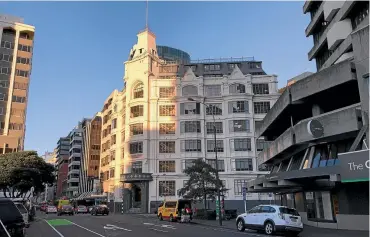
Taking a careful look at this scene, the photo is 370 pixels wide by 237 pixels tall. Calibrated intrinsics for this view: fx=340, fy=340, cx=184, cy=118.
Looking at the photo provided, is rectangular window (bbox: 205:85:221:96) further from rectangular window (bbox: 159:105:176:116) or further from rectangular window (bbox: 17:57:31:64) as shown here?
rectangular window (bbox: 17:57:31:64)

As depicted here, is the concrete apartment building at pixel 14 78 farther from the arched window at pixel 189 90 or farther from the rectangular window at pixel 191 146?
the arched window at pixel 189 90

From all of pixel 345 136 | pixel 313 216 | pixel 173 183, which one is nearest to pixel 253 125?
pixel 173 183

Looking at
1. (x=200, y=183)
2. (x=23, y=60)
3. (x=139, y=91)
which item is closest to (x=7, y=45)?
(x=23, y=60)

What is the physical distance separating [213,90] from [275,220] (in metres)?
43.0

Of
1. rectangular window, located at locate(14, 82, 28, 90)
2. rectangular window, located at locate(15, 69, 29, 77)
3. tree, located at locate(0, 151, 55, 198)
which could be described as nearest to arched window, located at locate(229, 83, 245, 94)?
tree, located at locate(0, 151, 55, 198)

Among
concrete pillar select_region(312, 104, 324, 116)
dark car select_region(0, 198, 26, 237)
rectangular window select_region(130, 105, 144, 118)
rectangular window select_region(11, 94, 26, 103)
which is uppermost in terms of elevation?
rectangular window select_region(11, 94, 26, 103)

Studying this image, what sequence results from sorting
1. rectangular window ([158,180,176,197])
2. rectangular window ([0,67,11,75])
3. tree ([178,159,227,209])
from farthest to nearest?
rectangular window ([0,67,11,75]), rectangular window ([158,180,176,197]), tree ([178,159,227,209])

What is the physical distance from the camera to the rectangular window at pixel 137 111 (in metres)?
59.9

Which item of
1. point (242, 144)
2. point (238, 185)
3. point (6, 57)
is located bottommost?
point (238, 185)

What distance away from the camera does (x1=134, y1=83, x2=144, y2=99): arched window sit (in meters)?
61.5

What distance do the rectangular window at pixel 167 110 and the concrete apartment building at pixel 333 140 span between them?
30.4 meters

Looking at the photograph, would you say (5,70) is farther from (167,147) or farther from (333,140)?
(333,140)

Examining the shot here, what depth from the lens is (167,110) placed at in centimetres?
6025

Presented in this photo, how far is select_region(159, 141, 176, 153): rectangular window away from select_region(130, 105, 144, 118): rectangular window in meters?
6.44
